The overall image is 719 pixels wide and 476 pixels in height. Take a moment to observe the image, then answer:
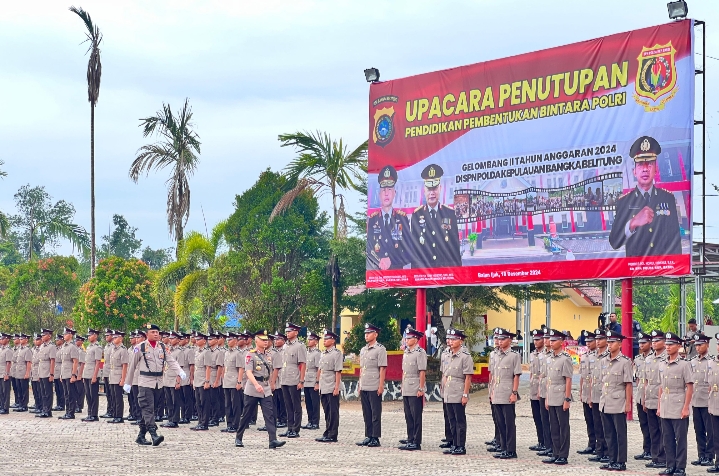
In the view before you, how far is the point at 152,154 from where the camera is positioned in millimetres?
34156

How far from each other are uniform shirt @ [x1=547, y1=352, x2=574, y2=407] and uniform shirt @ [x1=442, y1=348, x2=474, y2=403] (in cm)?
112

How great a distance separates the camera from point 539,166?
2045 cm

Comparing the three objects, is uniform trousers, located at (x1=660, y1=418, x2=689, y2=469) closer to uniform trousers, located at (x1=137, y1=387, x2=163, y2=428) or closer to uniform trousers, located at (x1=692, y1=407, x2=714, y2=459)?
uniform trousers, located at (x1=692, y1=407, x2=714, y2=459)

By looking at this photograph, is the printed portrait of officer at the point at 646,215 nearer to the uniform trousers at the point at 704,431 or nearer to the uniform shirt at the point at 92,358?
the uniform trousers at the point at 704,431

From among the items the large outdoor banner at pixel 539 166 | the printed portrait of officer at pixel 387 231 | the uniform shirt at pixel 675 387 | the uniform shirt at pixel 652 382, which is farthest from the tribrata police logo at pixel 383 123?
the uniform shirt at pixel 675 387

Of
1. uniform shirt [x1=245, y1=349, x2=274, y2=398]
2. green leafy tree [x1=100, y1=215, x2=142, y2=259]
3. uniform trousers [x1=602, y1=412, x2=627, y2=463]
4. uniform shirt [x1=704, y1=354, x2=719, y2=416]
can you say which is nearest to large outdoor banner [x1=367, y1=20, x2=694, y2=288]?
uniform shirt [x1=704, y1=354, x2=719, y2=416]

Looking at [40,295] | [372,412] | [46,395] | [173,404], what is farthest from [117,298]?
[372,412]

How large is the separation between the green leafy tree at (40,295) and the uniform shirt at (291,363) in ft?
60.6

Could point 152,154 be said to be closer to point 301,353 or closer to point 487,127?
point 487,127

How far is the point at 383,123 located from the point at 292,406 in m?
8.16

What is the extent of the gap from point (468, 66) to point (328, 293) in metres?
8.05

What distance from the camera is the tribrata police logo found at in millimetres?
23297

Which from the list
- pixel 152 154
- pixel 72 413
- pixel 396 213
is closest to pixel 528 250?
pixel 396 213

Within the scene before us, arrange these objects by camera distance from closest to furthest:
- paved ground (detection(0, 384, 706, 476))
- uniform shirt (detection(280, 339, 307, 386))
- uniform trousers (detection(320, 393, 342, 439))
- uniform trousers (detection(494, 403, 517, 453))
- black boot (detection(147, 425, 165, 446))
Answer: paved ground (detection(0, 384, 706, 476)), uniform trousers (detection(494, 403, 517, 453)), black boot (detection(147, 425, 165, 446)), uniform trousers (detection(320, 393, 342, 439)), uniform shirt (detection(280, 339, 307, 386))
